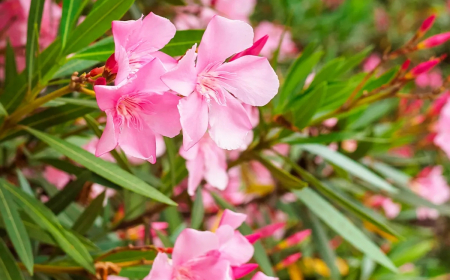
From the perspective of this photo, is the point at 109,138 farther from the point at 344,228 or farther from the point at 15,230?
the point at 344,228

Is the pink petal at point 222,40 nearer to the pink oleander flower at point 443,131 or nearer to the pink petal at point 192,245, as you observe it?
the pink petal at point 192,245

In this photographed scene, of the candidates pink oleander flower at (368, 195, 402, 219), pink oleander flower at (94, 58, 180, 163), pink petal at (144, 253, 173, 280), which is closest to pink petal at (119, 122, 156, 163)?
pink oleander flower at (94, 58, 180, 163)

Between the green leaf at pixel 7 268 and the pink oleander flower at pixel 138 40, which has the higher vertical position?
the pink oleander flower at pixel 138 40

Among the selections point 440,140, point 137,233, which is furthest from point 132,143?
point 440,140

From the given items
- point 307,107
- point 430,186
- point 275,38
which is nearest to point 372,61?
point 275,38

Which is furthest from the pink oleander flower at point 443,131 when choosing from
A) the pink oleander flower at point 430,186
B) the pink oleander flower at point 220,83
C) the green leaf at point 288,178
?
the pink oleander flower at point 220,83

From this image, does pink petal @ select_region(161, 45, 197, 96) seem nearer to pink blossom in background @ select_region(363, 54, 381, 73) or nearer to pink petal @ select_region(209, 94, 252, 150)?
pink petal @ select_region(209, 94, 252, 150)

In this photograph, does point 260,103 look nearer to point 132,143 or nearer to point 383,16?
point 132,143
